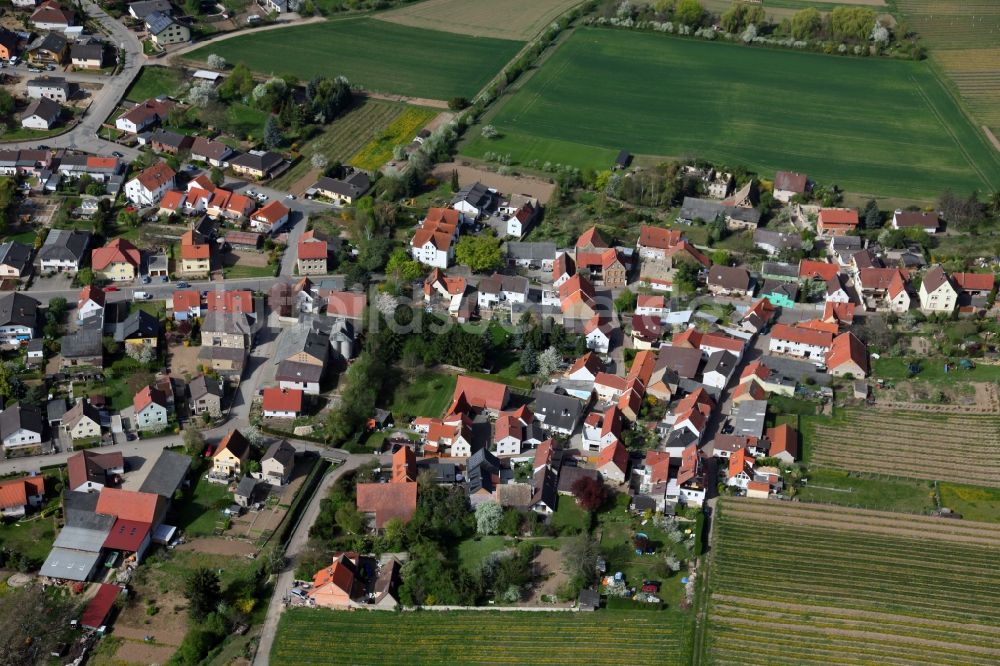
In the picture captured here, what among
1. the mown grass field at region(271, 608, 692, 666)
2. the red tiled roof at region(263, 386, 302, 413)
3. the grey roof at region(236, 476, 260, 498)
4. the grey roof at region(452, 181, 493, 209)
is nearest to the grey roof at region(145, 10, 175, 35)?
the grey roof at region(452, 181, 493, 209)

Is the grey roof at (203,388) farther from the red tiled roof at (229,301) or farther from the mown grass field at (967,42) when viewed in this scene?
the mown grass field at (967,42)

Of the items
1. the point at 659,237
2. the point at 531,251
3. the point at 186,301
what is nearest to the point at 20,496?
the point at 186,301

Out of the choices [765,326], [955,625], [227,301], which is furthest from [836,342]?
[227,301]

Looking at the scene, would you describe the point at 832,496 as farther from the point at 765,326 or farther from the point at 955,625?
the point at 765,326

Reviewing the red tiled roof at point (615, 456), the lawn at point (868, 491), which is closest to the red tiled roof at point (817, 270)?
the lawn at point (868, 491)

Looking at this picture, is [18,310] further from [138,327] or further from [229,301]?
[229,301]

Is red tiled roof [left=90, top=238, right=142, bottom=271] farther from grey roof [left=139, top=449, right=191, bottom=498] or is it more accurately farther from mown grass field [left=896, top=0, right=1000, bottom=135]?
mown grass field [left=896, top=0, right=1000, bottom=135]

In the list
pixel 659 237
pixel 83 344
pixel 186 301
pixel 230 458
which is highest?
pixel 659 237
